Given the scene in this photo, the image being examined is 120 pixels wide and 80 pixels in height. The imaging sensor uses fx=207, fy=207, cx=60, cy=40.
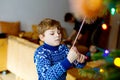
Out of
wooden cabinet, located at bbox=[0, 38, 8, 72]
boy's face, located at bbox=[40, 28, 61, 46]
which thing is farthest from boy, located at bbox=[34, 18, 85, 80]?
wooden cabinet, located at bbox=[0, 38, 8, 72]

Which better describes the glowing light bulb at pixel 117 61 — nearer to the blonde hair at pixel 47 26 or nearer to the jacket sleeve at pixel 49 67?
the jacket sleeve at pixel 49 67

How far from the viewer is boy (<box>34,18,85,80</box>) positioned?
0.98m

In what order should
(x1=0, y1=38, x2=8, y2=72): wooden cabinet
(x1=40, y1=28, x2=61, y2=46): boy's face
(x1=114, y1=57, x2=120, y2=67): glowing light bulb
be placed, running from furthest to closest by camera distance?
(x1=0, y1=38, x2=8, y2=72): wooden cabinet, (x1=40, y1=28, x2=61, y2=46): boy's face, (x1=114, y1=57, x2=120, y2=67): glowing light bulb

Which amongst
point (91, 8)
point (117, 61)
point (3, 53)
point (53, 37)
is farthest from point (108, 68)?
point (3, 53)

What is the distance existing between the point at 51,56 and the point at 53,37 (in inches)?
4.1

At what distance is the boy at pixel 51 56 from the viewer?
0.98 metres

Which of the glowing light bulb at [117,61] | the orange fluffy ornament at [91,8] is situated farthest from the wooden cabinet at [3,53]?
the glowing light bulb at [117,61]

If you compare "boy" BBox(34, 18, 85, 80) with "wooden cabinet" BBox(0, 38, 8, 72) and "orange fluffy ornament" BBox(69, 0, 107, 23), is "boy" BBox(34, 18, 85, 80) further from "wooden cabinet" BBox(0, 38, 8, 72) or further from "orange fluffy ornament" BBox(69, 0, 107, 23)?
"wooden cabinet" BBox(0, 38, 8, 72)

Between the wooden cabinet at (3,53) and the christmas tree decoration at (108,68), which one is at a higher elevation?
the christmas tree decoration at (108,68)

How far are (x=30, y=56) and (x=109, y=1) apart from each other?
1802mm

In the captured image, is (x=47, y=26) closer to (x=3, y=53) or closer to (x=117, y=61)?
(x=117, y=61)

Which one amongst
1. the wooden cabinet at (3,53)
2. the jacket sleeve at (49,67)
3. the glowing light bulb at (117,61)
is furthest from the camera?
the wooden cabinet at (3,53)

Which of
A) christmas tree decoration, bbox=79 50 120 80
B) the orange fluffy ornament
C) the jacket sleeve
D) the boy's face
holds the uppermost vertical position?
the orange fluffy ornament

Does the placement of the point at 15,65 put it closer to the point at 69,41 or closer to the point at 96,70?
the point at 69,41
